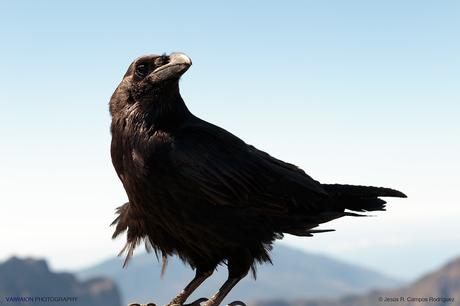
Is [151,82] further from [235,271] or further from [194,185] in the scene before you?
[235,271]

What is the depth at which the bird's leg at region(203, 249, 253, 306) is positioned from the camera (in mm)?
7449

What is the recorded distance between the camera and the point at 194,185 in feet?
23.7

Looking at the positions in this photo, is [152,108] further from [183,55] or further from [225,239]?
[225,239]

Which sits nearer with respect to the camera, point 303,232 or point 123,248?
point 303,232

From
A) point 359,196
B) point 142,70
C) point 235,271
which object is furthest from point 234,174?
point 359,196

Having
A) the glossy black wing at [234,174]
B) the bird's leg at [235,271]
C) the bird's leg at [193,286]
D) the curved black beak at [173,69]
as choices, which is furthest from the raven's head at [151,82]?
the bird's leg at [193,286]

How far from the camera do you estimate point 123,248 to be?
8.56m

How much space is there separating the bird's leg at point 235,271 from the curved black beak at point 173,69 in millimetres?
2400

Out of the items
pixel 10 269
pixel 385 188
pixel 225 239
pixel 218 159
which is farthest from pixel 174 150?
pixel 10 269

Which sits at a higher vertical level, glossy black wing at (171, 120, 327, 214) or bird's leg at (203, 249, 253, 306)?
glossy black wing at (171, 120, 327, 214)

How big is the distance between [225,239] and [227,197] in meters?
0.52

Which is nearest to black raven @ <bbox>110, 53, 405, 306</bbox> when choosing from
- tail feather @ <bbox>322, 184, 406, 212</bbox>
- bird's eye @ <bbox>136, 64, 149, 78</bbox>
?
bird's eye @ <bbox>136, 64, 149, 78</bbox>

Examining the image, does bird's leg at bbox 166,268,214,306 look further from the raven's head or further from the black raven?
the raven's head

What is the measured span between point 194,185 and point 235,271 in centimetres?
126
